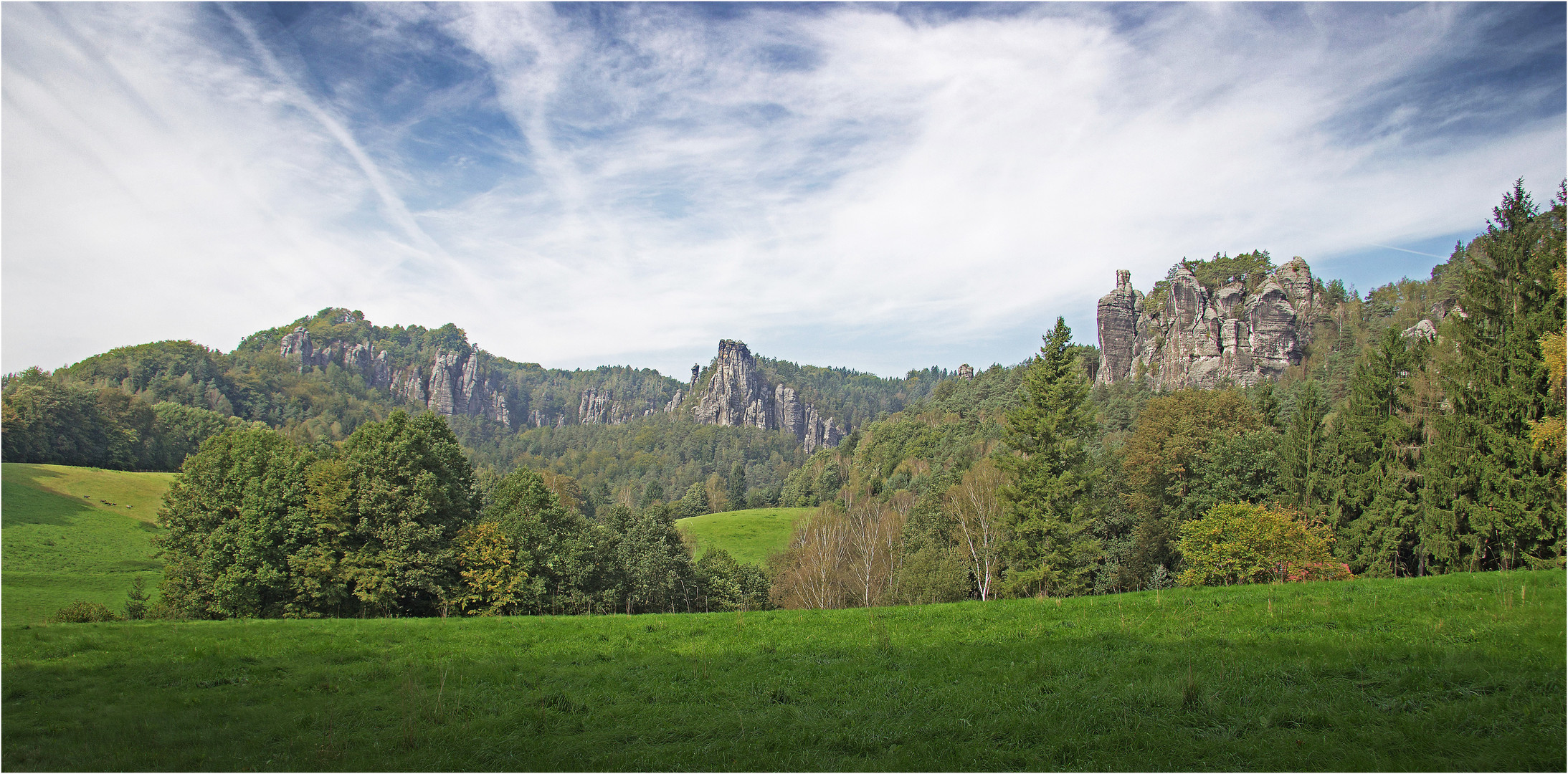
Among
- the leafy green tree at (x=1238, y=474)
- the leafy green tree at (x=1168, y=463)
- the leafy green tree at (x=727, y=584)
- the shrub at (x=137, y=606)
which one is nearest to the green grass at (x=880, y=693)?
the shrub at (x=137, y=606)

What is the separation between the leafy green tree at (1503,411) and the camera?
20359mm

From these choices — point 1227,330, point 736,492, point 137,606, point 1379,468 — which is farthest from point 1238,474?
point 736,492

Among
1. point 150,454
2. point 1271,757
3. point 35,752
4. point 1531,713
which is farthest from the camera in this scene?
point 150,454

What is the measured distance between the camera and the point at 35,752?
7641mm

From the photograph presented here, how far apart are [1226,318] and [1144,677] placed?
120 metres

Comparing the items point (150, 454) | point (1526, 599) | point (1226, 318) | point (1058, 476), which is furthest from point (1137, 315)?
point (150, 454)

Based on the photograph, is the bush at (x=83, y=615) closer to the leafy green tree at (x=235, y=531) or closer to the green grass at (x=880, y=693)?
the leafy green tree at (x=235, y=531)

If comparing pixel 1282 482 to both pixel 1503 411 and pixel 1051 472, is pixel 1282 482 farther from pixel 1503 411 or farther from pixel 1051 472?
pixel 1503 411

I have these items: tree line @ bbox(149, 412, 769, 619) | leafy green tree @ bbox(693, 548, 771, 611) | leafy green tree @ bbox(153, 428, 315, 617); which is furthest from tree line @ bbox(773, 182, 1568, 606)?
leafy green tree @ bbox(153, 428, 315, 617)

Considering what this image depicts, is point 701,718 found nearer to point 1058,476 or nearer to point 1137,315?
point 1058,476

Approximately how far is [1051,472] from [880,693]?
24.8 meters

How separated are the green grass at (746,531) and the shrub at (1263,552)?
45004 mm

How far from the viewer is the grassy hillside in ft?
99.5

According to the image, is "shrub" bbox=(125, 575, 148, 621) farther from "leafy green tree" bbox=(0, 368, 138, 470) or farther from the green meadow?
"leafy green tree" bbox=(0, 368, 138, 470)
